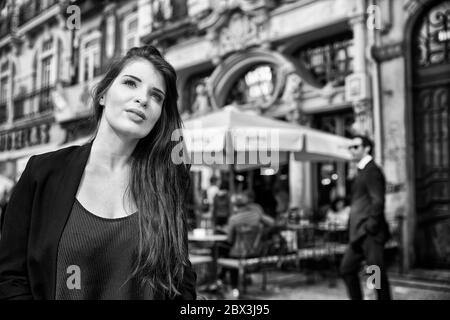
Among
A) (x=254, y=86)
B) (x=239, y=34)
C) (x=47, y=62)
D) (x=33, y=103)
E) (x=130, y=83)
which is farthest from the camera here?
(x=254, y=86)

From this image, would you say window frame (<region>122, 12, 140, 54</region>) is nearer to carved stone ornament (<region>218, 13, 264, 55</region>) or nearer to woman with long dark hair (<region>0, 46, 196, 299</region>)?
carved stone ornament (<region>218, 13, 264, 55</region>)

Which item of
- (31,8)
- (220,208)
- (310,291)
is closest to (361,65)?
(220,208)

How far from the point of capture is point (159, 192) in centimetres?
122

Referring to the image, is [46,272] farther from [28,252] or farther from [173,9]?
[173,9]

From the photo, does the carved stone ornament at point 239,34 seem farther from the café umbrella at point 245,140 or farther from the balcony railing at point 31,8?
the café umbrella at point 245,140

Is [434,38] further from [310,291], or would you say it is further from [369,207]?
[310,291]

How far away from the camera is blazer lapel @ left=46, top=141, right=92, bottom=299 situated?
101 cm

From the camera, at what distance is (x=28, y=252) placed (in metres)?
1.02

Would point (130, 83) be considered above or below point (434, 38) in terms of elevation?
below

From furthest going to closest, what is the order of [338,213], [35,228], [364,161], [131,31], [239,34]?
[131,31]
[239,34]
[338,213]
[364,161]
[35,228]

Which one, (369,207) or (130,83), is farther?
(369,207)

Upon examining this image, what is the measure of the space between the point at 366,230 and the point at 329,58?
5.65 metres
